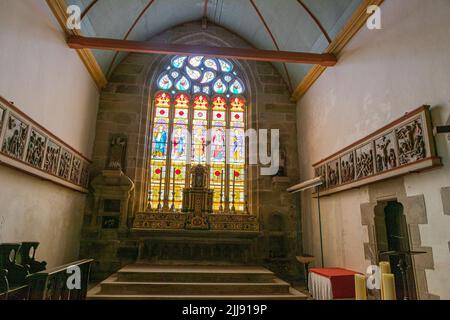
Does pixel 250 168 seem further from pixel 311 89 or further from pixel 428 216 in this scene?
pixel 428 216

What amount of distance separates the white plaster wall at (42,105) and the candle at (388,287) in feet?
13.2

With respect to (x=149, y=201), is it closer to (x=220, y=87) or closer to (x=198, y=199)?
(x=198, y=199)

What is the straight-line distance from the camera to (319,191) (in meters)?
5.67

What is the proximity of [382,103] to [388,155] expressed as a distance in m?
0.76

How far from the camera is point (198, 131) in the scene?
23.8 ft

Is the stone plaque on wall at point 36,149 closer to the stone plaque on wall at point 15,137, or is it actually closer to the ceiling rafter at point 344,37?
the stone plaque on wall at point 15,137

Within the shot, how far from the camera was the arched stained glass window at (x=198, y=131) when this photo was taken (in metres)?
6.89

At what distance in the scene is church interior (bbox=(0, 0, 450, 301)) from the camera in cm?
333

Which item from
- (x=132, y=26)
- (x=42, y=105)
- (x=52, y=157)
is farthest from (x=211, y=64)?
(x=52, y=157)

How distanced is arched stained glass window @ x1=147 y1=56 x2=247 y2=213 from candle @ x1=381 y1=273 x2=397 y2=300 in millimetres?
5102

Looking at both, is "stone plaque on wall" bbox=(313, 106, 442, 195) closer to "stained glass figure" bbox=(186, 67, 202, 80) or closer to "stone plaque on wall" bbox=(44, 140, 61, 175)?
"stained glass figure" bbox=(186, 67, 202, 80)

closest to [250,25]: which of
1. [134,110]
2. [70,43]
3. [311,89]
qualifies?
[311,89]

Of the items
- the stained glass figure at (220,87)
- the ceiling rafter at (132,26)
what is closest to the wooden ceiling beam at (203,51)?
the ceiling rafter at (132,26)

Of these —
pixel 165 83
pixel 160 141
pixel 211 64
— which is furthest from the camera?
pixel 211 64
